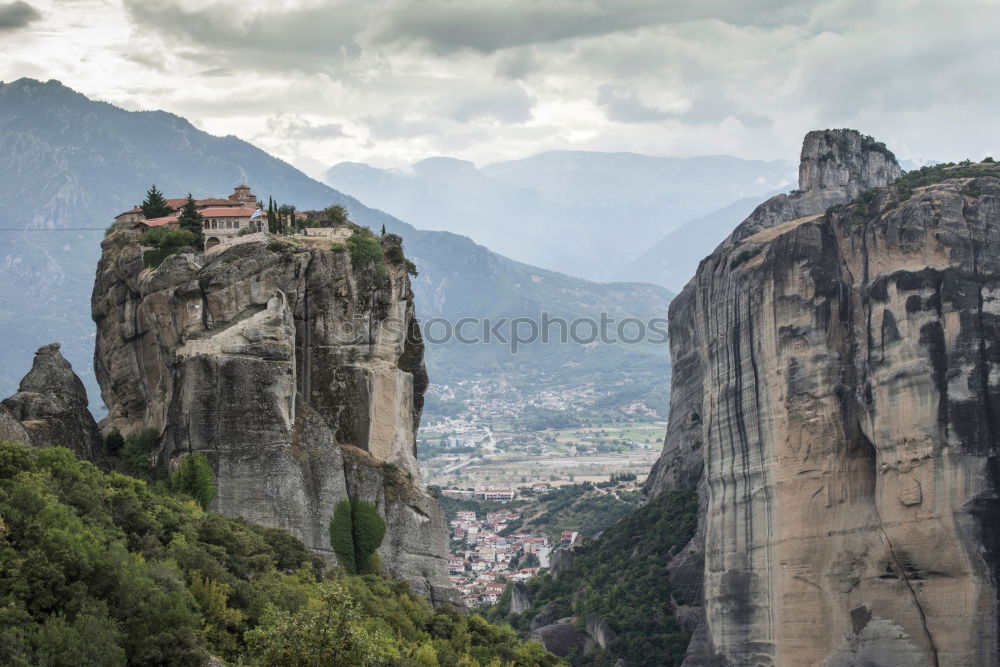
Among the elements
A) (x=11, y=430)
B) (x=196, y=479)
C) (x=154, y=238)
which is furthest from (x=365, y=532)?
(x=154, y=238)

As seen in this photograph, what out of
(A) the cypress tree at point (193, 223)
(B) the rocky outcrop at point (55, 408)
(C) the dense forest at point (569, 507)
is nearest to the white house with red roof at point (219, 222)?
(A) the cypress tree at point (193, 223)

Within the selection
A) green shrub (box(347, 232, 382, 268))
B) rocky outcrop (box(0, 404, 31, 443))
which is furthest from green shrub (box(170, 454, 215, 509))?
green shrub (box(347, 232, 382, 268))

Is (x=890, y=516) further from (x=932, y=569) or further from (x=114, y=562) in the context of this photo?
(x=114, y=562)

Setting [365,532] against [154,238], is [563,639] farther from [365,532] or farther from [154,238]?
[154,238]

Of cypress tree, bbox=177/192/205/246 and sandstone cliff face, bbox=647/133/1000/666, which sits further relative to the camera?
cypress tree, bbox=177/192/205/246

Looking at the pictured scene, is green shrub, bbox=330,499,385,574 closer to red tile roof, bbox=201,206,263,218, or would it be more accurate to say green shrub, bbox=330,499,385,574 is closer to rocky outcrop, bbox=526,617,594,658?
red tile roof, bbox=201,206,263,218

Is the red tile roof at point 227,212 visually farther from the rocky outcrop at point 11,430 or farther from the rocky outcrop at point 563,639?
the rocky outcrop at point 563,639

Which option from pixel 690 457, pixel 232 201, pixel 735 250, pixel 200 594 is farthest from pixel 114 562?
pixel 690 457
